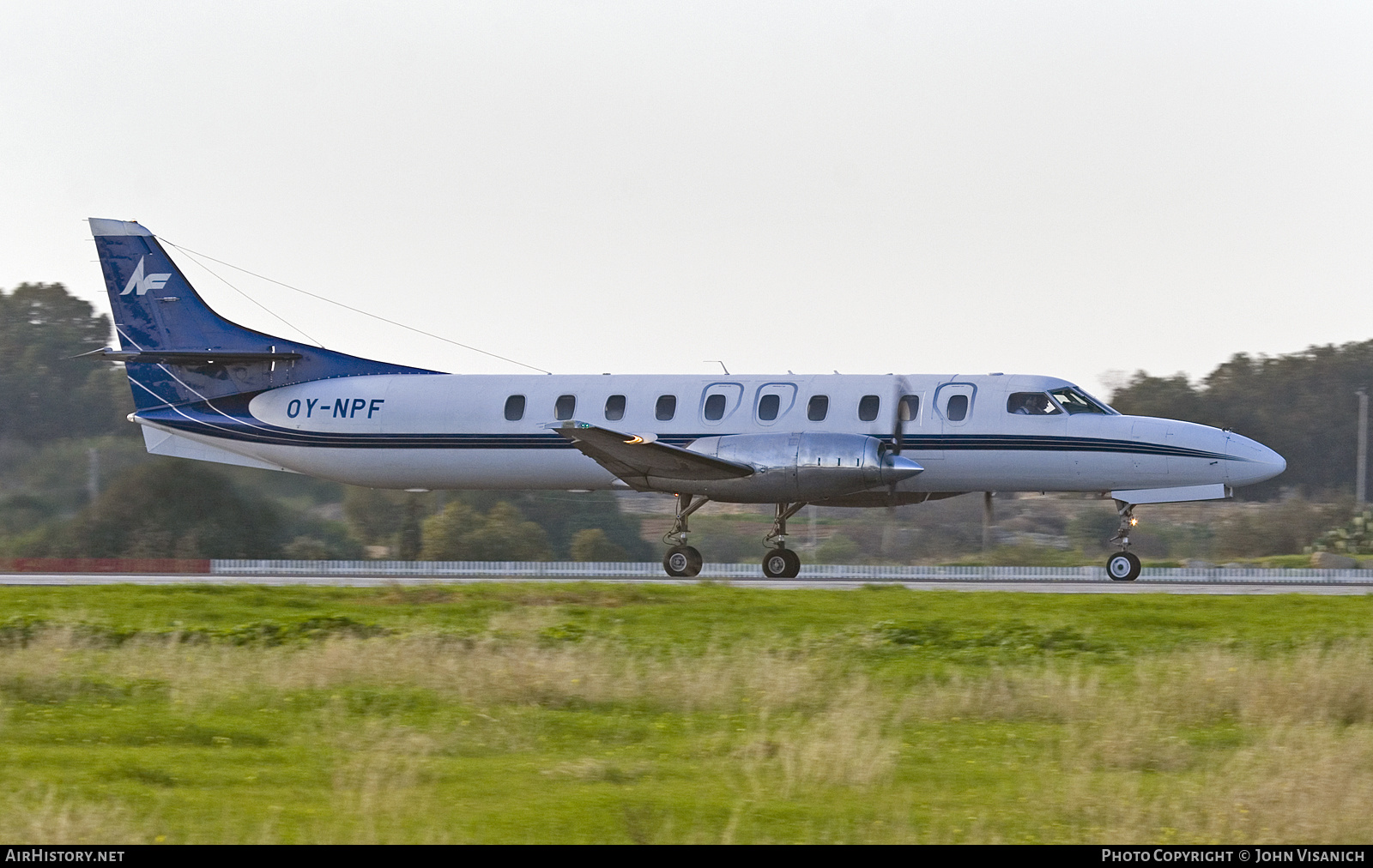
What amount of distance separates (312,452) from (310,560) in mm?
9361

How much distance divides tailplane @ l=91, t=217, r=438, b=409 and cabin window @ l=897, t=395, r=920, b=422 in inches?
394

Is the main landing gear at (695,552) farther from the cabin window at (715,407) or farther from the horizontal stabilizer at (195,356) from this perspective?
the horizontal stabilizer at (195,356)

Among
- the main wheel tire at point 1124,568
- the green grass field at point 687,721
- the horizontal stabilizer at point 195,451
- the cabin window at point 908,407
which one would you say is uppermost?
the cabin window at point 908,407

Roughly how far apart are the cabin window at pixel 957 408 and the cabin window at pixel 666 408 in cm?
520

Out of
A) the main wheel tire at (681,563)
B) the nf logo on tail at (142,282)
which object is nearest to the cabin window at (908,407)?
the main wheel tire at (681,563)

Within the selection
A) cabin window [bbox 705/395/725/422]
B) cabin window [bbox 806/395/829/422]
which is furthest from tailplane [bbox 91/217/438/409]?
cabin window [bbox 806/395/829/422]

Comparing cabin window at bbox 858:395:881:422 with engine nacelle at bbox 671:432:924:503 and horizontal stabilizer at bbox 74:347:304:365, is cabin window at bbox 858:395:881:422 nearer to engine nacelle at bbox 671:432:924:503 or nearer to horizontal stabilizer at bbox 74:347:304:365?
engine nacelle at bbox 671:432:924:503

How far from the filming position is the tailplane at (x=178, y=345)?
3191cm

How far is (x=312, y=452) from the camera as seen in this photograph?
31.4 m

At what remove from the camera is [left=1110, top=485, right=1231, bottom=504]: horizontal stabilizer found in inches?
1067

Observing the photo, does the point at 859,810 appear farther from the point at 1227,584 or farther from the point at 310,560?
the point at 310,560
